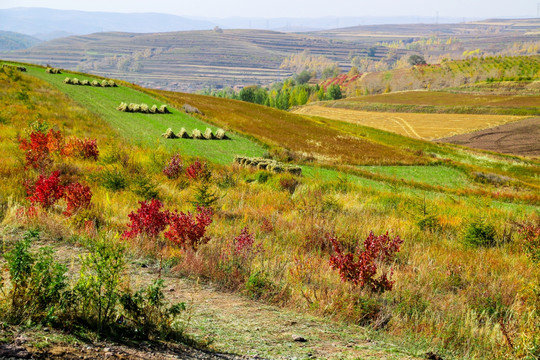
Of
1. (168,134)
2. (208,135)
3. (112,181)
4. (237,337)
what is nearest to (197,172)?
(112,181)

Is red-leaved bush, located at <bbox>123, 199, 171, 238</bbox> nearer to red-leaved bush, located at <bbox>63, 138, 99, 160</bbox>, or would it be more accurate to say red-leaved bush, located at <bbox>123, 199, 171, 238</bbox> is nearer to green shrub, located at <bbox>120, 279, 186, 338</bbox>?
green shrub, located at <bbox>120, 279, 186, 338</bbox>

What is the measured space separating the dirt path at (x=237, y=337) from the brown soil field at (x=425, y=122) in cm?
7731

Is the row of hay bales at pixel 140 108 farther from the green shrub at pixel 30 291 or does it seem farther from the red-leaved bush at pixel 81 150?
the green shrub at pixel 30 291

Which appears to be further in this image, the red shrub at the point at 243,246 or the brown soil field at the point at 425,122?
the brown soil field at the point at 425,122

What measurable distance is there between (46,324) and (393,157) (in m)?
40.0

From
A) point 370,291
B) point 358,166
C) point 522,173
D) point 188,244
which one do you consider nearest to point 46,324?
point 188,244

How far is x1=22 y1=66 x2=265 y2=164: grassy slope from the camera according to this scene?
27.3m

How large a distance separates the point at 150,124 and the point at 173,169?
1621 cm

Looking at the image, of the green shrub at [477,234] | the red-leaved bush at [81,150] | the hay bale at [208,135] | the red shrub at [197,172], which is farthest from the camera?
the hay bale at [208,135]

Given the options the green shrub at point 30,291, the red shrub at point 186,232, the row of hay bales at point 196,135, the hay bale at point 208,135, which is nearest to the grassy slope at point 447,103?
the row of hay bales at point 196,135

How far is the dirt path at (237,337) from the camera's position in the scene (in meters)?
3.88

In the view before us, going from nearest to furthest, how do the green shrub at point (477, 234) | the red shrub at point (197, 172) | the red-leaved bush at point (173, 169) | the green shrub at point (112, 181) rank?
the green shrub at point (477, 234) < the green shrub at point (112, 181) < the red shrub at point (197, 172) < the red-leaved bush at point (173, 169)

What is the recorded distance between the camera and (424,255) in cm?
970

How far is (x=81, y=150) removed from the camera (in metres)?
18.6
